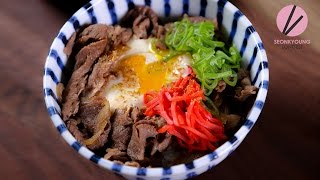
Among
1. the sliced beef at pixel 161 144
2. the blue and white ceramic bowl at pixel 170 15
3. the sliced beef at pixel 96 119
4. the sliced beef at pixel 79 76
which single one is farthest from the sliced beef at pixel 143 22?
the sliced beef at pixel 161 144

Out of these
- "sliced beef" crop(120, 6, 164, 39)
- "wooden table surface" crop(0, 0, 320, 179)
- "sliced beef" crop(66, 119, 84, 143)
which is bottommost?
"wooden table surface" crop(0, 0, 320, 179)

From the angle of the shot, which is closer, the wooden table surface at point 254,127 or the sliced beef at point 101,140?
the sliced beef at point 101,140

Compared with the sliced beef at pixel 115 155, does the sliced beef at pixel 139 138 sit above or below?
above

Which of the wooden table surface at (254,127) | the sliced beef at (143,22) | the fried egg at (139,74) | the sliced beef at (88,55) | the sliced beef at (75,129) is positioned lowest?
the wooden table surface at (254,127)

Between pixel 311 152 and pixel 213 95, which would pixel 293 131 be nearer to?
pixel 311 152

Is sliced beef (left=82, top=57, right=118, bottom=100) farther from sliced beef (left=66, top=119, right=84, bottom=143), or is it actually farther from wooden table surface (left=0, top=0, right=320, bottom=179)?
wooden table surface (left=0, top=0, right=320, bottom=179)

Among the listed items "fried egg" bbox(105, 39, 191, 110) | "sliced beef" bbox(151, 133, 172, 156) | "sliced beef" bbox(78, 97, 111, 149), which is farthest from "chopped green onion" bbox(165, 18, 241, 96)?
"sliced beef" bbox(78, 97, 111, 149)

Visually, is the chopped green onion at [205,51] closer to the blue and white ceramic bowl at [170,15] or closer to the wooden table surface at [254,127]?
the blue and white ceramic bowl at [170,15]

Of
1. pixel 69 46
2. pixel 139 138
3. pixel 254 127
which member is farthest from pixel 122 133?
pixel 254 127
